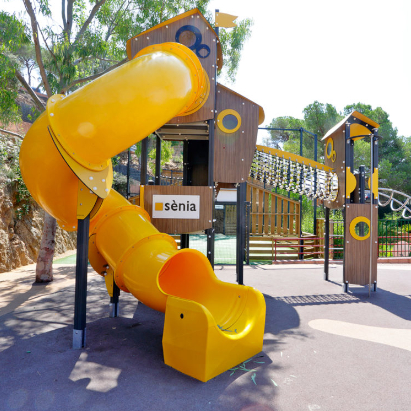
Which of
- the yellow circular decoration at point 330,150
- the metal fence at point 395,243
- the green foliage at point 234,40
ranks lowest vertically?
the metal fence at point 395,243

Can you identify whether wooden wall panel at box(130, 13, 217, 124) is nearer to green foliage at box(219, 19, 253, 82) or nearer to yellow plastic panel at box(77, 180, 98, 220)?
yellow plastic panel at box(77, 180, 98, 220)

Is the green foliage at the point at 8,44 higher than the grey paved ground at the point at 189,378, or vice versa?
the green foliage at the point at 8,44

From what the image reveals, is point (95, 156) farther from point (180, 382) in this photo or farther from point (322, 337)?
point (322, 337)

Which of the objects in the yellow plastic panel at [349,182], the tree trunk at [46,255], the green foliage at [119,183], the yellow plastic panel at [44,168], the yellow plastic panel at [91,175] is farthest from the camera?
the green foliage at [119,183]

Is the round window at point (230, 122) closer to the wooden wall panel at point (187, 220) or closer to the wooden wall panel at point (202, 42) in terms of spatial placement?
the wooden wall panel at point (202, 42)

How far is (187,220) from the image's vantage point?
4.95 metres

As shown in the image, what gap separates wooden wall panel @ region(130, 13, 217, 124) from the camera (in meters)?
5.00

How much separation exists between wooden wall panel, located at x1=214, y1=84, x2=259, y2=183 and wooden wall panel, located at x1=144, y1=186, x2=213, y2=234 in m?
0.92

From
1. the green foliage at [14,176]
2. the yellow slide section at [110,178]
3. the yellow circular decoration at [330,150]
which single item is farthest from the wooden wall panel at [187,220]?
the green foliage at [14,176]

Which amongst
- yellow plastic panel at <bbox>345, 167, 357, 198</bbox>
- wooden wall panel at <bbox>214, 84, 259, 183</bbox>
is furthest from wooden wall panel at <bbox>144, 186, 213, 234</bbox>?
yellow plastic panel at <bbox>345, 167, 357, 198</bbox>

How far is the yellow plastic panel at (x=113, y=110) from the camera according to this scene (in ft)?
10.4

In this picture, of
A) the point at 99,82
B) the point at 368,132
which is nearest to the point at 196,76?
the point at 99,82

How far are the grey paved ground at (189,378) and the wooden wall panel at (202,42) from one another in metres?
3.17

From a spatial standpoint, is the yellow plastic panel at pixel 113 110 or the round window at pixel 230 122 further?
the round window at pixel 230 122
